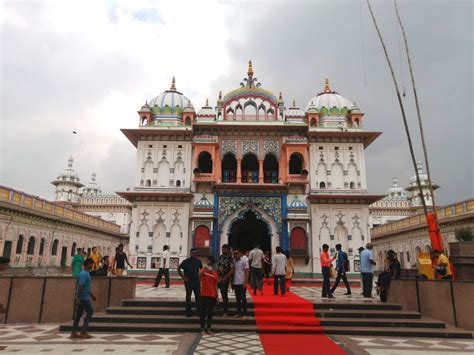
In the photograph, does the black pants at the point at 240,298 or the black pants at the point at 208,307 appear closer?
the black pants at the point at 208,307

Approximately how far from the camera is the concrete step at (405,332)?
7.47 metres

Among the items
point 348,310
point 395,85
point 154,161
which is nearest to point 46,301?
point 348,310

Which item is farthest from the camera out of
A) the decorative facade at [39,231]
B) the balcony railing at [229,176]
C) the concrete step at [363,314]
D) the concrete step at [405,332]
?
the balcony railing at [229,176]

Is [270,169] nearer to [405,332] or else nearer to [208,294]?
[405,332]

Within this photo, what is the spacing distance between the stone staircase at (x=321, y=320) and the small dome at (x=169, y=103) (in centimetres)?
1634

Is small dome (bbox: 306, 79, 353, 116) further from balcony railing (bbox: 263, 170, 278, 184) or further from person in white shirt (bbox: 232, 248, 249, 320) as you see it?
person in white shirt (bbox: 232, 248, 249, 320)

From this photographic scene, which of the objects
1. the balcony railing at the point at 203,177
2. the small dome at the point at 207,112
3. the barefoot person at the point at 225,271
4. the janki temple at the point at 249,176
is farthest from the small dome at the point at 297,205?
the barefoot person at the point at 225,271

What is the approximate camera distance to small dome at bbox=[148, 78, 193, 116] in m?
23.4

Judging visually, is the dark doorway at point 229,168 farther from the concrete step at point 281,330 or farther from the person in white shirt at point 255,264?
the concrete step at point 281,330

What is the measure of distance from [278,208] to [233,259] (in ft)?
43.7

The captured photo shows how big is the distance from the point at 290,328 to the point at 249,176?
15.4 m

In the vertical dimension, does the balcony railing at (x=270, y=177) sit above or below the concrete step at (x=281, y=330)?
above

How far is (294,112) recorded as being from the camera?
23453 millimetres

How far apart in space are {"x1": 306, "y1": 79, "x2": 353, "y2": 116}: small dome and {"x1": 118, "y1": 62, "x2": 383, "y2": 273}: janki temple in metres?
0.10
